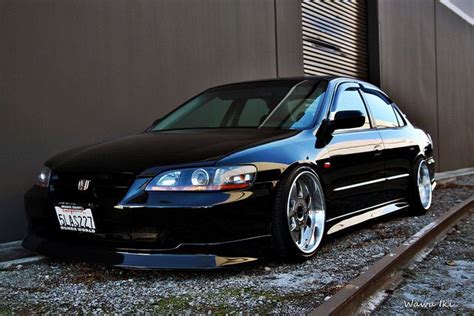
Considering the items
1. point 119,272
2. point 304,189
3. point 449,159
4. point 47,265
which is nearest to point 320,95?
point 304,189

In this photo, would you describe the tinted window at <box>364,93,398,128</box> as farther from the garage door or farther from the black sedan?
the garage door

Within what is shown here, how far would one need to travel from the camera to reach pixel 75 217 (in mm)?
3189

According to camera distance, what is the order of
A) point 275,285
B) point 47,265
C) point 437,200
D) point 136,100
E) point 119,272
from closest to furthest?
point 275,285 < point 119,272 < point 47,265 < point 136,100 < point 437,200

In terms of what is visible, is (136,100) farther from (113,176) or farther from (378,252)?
(378,252)

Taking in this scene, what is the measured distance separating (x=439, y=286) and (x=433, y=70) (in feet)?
31.7

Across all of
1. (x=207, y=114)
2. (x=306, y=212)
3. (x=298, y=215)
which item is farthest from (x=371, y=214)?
(x=207, y=114)

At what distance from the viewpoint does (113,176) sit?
312 centimetres

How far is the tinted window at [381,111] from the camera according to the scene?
16.3ft

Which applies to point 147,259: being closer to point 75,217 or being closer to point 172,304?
point 172,304

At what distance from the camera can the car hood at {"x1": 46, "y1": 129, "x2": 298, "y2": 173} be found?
3166 millimetres

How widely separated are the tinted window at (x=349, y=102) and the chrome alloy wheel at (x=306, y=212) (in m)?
0.66

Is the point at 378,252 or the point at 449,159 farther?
the point at 449,159

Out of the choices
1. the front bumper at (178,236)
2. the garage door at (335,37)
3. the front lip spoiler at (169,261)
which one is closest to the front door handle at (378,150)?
the front bumper at (178,236)

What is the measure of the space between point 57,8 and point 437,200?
5.13m
